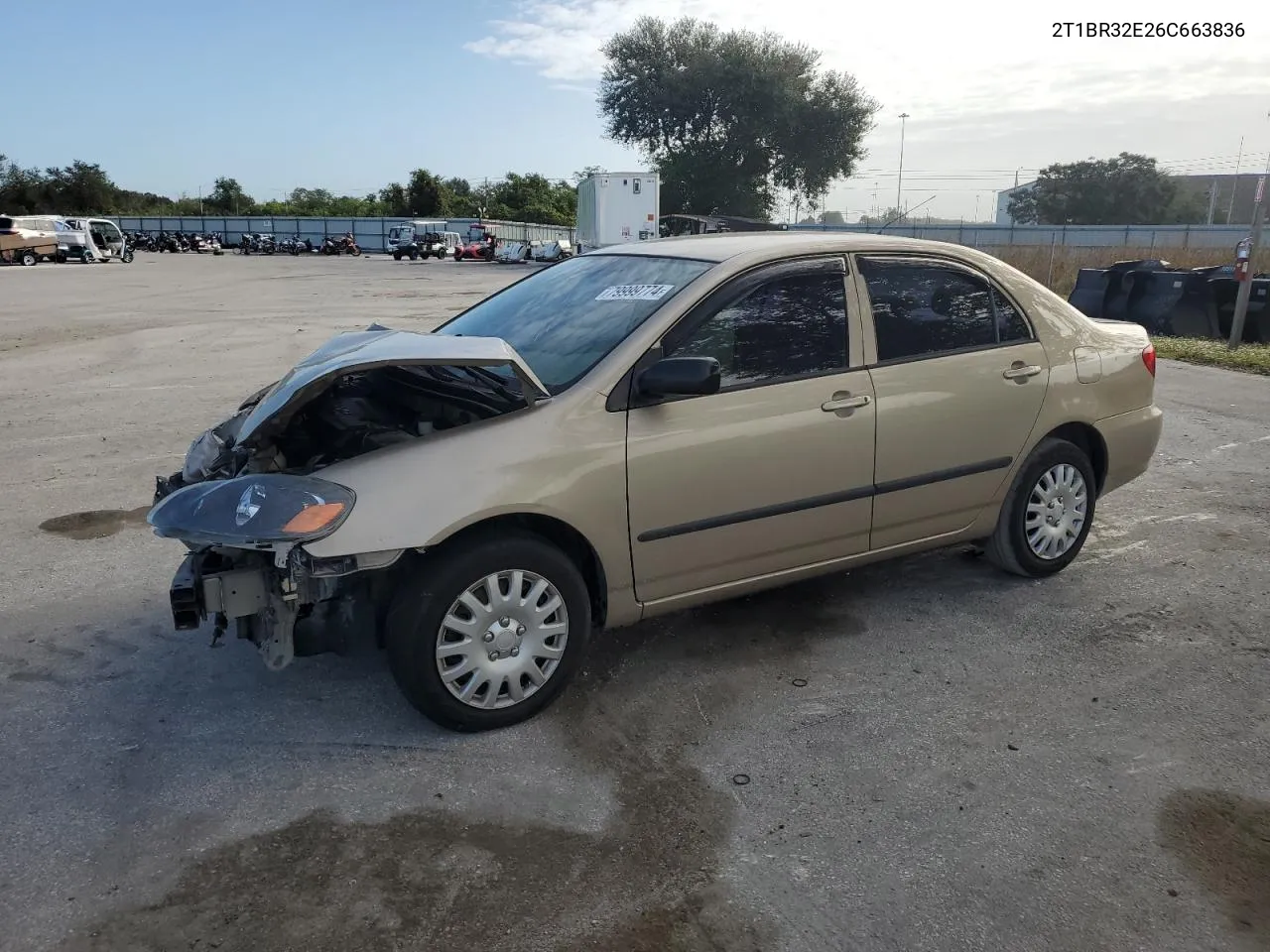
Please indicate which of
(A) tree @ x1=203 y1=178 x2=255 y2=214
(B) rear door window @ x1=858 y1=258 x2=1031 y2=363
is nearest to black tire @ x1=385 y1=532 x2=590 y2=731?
(B) rear door window @ x1=858 y1=258 x2=1031 y2=363

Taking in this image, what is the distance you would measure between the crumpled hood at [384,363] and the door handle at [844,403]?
3.91 ft

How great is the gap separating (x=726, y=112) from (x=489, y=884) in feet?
182

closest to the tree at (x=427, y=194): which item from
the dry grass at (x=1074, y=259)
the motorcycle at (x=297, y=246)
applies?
the motorcycle at (x=297, y=246)

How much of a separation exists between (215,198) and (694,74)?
68759 mm

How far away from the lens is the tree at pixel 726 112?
172 feet

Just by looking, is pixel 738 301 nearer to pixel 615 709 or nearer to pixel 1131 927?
pixel 615 709

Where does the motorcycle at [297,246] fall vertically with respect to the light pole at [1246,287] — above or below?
below

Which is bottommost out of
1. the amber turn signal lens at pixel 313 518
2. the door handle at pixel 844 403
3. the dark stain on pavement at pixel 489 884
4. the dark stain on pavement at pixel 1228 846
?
the dark stain on pavement at pixel 1228 846

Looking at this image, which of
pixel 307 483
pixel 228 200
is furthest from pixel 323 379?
pixel 228 200

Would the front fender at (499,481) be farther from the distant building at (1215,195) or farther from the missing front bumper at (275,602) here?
the distant building at (1215,195)

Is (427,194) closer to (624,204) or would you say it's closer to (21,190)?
(21,190)

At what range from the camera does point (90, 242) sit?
139ft

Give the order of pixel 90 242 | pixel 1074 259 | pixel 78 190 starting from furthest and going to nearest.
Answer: pixel 78 190, pixel 90 242, pixel 1074 259

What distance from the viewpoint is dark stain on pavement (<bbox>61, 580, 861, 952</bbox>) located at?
8.14ft
